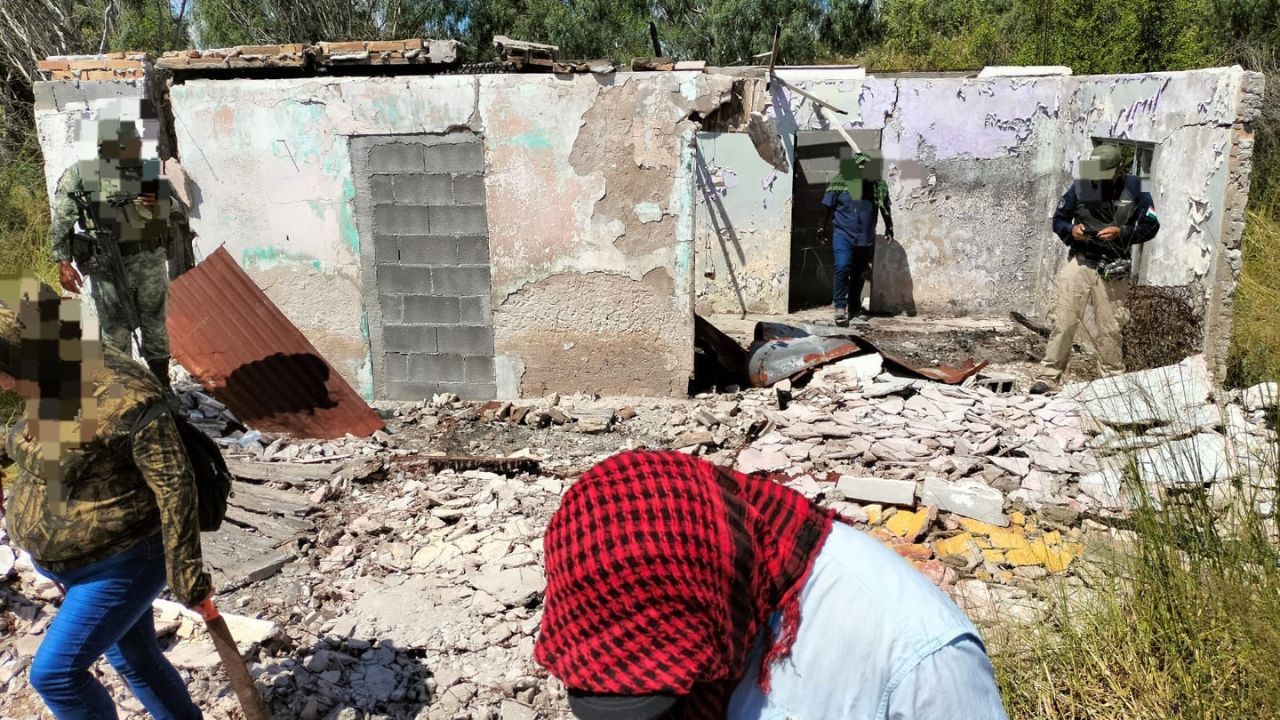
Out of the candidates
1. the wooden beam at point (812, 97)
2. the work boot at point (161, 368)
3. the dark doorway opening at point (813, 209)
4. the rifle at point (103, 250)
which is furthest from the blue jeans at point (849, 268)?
the rifle at point (103, 250)

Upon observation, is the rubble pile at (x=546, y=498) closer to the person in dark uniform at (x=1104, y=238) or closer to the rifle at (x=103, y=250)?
the person in dark uniform at (x=1104, y=238)

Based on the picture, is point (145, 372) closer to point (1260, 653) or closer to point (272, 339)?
point (1260, 653)

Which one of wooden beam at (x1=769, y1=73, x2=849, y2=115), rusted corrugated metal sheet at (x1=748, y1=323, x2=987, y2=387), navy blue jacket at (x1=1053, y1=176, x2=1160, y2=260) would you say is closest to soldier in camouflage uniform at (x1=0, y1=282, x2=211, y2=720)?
rusted corrugated metal sheet at (x1=748, y1=323, x2=987, y2=387)

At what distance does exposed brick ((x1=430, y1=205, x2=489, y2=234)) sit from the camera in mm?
6879

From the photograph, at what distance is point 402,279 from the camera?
7074mm

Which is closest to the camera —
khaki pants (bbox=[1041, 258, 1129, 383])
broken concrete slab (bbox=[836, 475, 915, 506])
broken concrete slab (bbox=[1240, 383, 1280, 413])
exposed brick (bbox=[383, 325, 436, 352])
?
broken concrete slab (bbox=[836, 475, 915, 506])

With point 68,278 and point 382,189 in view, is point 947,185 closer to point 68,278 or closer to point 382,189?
point 382,189

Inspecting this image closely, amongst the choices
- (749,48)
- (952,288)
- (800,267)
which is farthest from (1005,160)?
(749,48)

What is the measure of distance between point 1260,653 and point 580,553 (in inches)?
75.5

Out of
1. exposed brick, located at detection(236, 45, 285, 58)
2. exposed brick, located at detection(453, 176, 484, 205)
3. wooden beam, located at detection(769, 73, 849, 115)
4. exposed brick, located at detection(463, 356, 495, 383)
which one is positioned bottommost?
exposed brick, located at detection(463, 356, 495, 383)

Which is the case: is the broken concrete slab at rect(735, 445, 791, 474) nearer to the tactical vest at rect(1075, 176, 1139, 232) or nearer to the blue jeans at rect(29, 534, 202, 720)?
the tactical vest at rect(1075, 176, 1139, 232)

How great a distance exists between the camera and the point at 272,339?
21.8 ft

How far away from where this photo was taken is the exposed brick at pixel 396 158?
6.79 m

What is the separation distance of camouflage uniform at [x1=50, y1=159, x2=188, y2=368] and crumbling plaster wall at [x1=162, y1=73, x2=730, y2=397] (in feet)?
2.54
